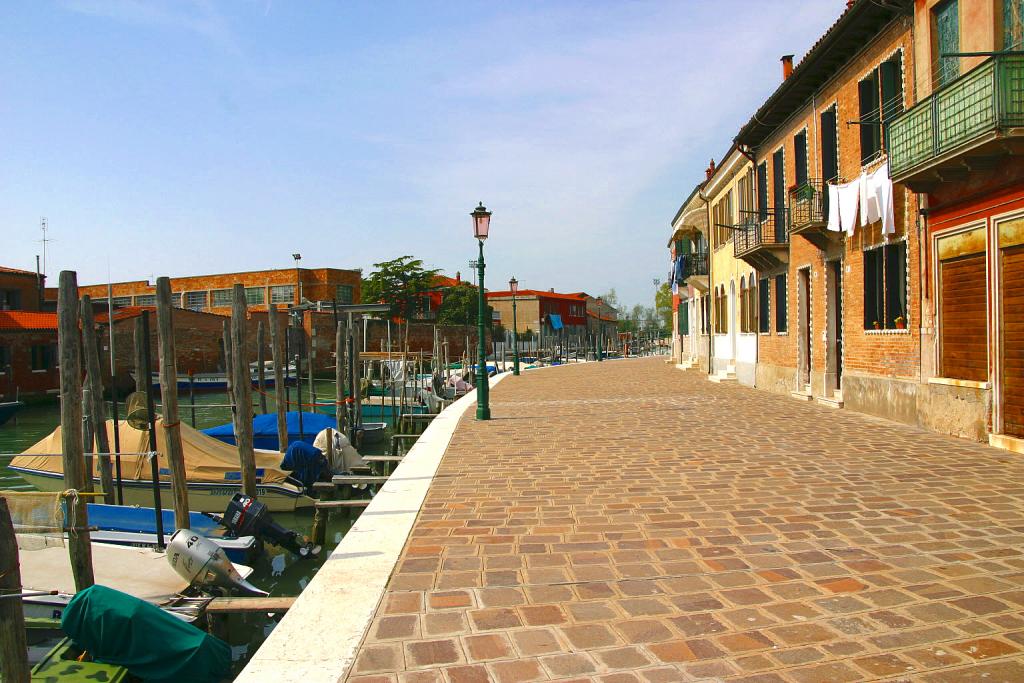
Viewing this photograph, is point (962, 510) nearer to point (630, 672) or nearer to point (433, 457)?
point (630, 672)

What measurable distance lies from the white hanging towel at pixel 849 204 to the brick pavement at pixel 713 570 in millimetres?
5587

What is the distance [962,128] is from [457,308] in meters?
62.5

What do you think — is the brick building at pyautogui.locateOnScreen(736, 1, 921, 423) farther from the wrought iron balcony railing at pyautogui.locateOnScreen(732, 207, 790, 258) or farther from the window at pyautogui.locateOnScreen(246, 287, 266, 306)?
the window at pyautogui.locateOnScreen(246, 287, 266, 306)

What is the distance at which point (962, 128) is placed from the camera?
31.0ft

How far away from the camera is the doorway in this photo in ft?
58.0

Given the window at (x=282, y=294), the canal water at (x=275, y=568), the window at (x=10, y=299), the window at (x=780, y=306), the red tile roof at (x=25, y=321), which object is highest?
the window at (x=282, y=294)

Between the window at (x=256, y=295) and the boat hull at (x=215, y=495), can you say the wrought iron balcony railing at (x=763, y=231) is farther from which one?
the window at (x=256, y=295)

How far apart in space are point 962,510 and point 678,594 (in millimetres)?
3383

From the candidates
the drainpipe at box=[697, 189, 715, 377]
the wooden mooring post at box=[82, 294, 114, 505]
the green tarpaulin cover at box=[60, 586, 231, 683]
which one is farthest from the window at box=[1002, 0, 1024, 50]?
the drainpipe at box=[697, 189, 715, 377]

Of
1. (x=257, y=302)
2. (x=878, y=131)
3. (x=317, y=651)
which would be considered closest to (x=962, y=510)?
(x=317, y=651)

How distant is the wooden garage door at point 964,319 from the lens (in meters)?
10.3

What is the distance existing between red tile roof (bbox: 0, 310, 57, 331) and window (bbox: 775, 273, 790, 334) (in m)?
35.9

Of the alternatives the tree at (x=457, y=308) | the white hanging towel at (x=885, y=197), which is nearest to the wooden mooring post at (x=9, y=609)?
the white hanging towel at (x=885, y=197)

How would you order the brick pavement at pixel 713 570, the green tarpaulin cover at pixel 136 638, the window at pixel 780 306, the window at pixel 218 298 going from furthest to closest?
the window at pixel 218 298 < the window at pixel 780 306 < the green tarpaulin cover at pixel 136 638 < the brick pavement at pixel 713 570
